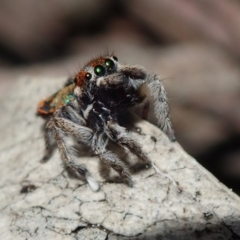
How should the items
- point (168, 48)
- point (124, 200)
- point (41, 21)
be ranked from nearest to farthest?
point (124, 200) < point (168, 48) < point (41, 21)

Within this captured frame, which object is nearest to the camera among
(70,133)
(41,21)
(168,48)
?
(70,133)

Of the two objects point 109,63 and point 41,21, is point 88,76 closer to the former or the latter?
point 109,63

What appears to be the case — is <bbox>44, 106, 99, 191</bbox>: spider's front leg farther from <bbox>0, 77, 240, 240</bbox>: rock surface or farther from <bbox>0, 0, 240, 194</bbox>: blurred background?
<bbox>0, 0, 240, 194</bbox>: blurred background

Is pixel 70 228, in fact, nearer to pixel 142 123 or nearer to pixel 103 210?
pixel 103 210

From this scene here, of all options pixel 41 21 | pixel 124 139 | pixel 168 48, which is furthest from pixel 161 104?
pixel 41 21

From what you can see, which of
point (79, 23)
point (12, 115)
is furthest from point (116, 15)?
point (12, 115)

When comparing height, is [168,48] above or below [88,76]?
above

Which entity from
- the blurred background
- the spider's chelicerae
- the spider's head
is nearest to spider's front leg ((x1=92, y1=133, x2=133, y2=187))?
the spider's chelicerae
